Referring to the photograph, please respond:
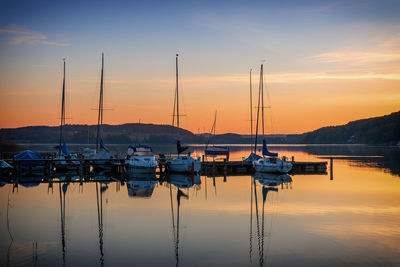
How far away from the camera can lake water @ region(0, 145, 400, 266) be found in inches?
566

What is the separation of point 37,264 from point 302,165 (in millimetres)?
42240

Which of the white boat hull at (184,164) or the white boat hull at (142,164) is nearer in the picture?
the white boat hull at (142,164)

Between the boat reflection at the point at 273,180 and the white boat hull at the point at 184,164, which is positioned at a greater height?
the white boat hull at the point at 184,164

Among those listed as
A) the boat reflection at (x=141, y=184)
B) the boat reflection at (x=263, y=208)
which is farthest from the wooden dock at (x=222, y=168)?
the boat reflection at (x=263, y=208)

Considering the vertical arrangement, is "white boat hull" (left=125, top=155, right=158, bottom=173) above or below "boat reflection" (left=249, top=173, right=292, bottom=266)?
above

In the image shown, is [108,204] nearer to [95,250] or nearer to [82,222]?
[82,222]

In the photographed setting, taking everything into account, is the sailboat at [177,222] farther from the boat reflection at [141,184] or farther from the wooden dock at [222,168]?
the wooden dock at [222,168]

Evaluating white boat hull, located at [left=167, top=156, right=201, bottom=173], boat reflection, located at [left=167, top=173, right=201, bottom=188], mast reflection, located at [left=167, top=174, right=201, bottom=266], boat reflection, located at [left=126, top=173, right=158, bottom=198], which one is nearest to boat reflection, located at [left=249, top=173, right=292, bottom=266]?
mast reflection, located at [left=167, top=174, right=201, bottom=266]

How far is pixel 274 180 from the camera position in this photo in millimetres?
40188

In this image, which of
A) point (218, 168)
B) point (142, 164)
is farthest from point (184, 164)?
point (218, 168)

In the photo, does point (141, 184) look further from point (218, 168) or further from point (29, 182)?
point (218, 168)

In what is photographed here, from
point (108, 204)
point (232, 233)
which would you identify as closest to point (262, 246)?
point (232, 233)

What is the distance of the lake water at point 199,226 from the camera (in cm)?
1438

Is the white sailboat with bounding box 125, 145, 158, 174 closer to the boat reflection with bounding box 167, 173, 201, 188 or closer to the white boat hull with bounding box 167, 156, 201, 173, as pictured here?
the white boat hull with bounding box 167, 156, 201, 173
